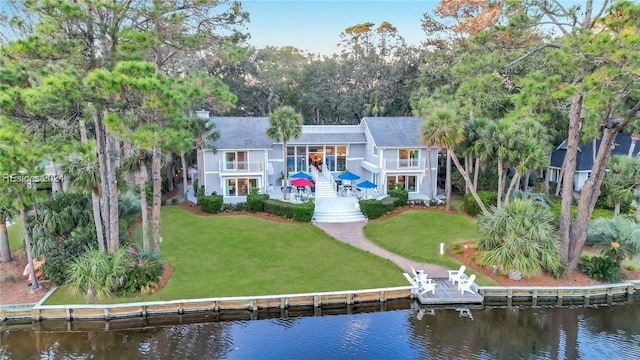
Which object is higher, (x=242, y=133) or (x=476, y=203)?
(x=242, y=133)

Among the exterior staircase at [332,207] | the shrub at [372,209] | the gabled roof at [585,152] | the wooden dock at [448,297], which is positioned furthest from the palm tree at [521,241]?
the gabled roof at [585,152]

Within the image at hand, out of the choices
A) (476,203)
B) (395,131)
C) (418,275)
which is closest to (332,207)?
(395,131)

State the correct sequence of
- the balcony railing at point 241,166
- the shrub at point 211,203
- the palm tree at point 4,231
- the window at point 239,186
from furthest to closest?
the window at point 239,186, the balcony railing at point 241,166, the shrub at point 211,203, the palm tree at point 4,231

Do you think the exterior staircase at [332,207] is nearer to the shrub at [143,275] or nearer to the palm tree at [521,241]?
the palm tree at [521,241]

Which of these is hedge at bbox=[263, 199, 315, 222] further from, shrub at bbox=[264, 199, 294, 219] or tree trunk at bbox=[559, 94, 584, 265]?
tree trunk at bbox=[559, 94, 584, 265]

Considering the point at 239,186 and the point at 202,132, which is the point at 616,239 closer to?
the point at 239,186

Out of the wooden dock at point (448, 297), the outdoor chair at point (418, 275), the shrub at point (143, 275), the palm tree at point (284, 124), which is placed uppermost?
the palm tree at point (284, 124)

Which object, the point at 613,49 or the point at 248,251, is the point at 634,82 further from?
the point at 248,251

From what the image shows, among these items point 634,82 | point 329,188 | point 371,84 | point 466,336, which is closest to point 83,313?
point 466,336
